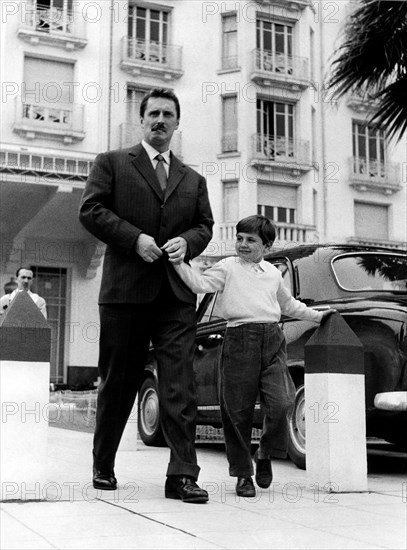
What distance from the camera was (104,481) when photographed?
15.0ft

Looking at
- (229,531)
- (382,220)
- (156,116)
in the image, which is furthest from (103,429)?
(382,220)

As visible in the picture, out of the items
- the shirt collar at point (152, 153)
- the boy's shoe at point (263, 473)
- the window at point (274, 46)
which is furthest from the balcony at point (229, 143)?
the boy's shoe at point (263, 473)

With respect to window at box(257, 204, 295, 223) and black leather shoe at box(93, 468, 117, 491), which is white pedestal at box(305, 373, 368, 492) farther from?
window at box(257, 204, 295, 223)

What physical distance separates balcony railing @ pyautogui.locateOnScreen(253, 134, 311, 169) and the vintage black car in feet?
69.7

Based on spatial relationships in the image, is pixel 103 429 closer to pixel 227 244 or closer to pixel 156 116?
pixel 156 116

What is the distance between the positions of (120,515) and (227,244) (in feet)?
77.6

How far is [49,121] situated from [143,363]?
71.2ft

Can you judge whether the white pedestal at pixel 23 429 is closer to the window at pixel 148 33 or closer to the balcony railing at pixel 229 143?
the window at pixel 148 33

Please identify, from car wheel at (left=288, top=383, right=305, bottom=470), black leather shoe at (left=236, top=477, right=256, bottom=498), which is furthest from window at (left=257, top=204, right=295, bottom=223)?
black leather shoe at (left=236, top=477, right=256, bottom=498)

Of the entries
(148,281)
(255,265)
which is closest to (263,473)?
(255,265)

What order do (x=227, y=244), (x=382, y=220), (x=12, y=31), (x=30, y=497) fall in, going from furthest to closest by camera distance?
(x=382, y=220)
(x=227, y=244)
(x=12, y=31)
(x=30, y=497)

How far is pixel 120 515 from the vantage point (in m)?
3.75

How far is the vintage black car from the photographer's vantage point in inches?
226

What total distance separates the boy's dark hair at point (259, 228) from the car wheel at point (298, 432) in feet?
5.91
